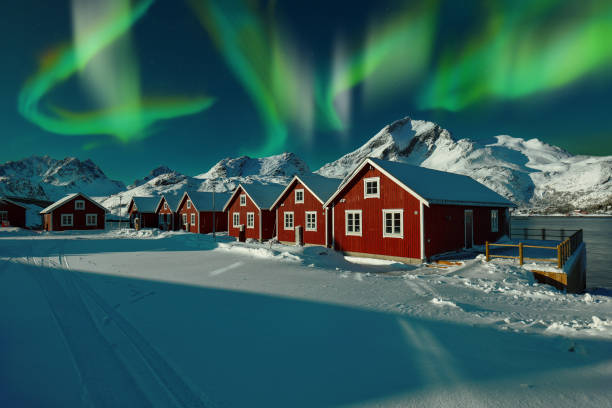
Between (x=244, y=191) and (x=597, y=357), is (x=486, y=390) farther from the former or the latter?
(x=244, y=191)

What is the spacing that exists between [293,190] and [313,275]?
49.1 ft

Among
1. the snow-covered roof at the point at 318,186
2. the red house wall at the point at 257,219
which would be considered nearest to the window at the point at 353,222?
the snow-covered roof at the point at 318,186

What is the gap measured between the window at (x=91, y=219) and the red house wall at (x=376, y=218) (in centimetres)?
4349

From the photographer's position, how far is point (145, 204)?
168 ft

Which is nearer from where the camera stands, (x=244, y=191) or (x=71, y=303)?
(x=71, y=303)

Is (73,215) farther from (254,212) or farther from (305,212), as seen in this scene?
(305,212)

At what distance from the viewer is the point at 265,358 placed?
4844 millimetres

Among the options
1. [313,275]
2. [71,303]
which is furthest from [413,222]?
[71,303]

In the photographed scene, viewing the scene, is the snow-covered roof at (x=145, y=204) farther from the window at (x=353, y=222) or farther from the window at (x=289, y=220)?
the window at (x=353, y=222)

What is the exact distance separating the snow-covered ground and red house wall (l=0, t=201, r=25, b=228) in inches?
2053

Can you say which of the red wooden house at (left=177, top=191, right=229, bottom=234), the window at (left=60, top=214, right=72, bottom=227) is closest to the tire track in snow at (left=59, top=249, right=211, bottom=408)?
the red wooden house at (left=177, top=191, right=229, bottom=234)

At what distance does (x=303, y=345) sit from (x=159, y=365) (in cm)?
229

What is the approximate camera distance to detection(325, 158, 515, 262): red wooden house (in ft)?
54.1

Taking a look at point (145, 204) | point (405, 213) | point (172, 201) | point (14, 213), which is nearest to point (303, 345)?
point (405, 213)
